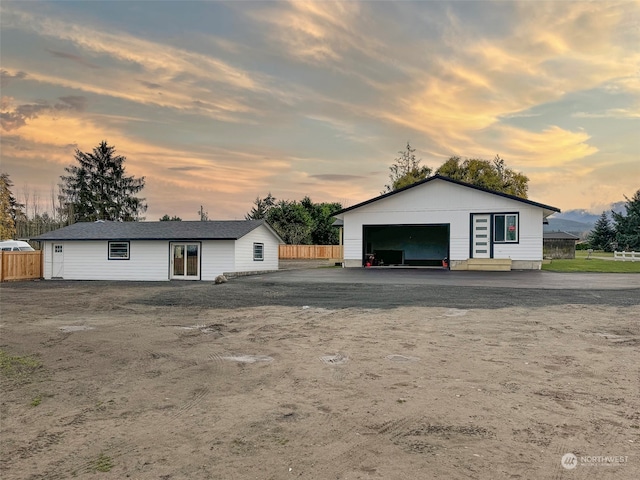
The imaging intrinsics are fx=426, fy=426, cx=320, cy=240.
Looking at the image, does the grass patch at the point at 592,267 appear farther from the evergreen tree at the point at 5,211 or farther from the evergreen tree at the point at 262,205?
the evergreen tree at the point at 5,211

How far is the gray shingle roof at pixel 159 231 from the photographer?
81.1ft

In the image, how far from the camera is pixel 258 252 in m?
27.7

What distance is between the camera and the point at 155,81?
19156 millimetres

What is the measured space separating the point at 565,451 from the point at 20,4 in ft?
70.0

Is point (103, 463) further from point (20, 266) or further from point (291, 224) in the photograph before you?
point (291, 224)

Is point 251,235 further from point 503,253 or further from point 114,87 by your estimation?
point 503,253

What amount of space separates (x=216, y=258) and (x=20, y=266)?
1205 centimetres

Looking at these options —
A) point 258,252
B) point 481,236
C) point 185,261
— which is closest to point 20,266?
point 185,261

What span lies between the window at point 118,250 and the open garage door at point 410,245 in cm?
1696

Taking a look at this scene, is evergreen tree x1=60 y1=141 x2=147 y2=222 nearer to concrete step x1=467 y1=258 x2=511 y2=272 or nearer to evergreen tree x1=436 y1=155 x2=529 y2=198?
evergreen tree x1=436 y1=155 x2=529 y2=198

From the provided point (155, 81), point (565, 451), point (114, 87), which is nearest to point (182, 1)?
point (155, 81)

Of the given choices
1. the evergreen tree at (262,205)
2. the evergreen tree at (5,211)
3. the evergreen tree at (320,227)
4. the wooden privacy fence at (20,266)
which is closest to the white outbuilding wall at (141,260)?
the wooden privacy fence at (20,266)

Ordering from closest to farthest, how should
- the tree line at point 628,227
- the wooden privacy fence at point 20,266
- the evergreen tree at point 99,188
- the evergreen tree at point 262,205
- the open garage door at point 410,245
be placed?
1. the wooden privacy fence at point 20,266
2. the open garage door at point 410,245
3. the tree line at point 628,227
4. the evergreen tree at point 99,188
5. the evergreen tree at point 262,205

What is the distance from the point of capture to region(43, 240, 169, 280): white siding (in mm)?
25344
